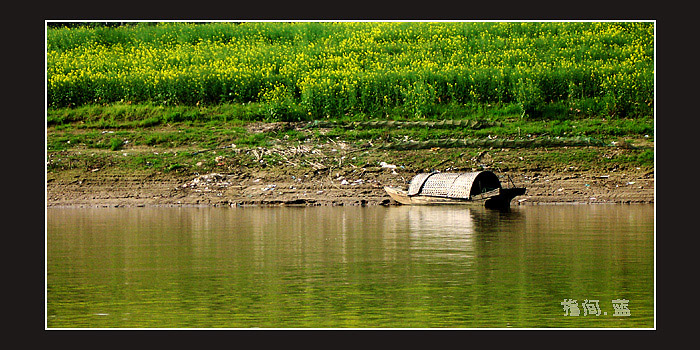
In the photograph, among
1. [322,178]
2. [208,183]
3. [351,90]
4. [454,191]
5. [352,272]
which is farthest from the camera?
[351,90]

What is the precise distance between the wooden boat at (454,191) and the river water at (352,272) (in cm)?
241

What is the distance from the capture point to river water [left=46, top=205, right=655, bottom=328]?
30.0 ft

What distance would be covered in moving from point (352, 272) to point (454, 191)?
30.8 feet

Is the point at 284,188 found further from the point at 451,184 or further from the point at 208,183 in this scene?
the point at 451,184

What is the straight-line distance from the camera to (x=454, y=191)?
20375mm

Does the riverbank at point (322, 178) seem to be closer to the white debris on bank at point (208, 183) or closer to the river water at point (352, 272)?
the white debris on bank at point (208, 183)

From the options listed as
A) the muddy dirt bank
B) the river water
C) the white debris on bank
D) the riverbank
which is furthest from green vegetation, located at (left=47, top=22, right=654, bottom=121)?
the river water

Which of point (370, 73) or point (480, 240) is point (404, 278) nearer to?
point (480, 240)

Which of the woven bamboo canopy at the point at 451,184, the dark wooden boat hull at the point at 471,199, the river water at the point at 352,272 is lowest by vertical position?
the river water at the point at 352,272

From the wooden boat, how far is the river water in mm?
2406

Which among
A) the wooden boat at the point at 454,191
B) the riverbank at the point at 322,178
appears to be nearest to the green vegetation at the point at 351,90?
the riverbank at the point at 322,178

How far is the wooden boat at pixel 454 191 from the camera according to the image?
1995cm

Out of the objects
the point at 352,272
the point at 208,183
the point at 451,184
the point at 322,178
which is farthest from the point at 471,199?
the point at 352,272

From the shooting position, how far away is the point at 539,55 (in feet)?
89.0
